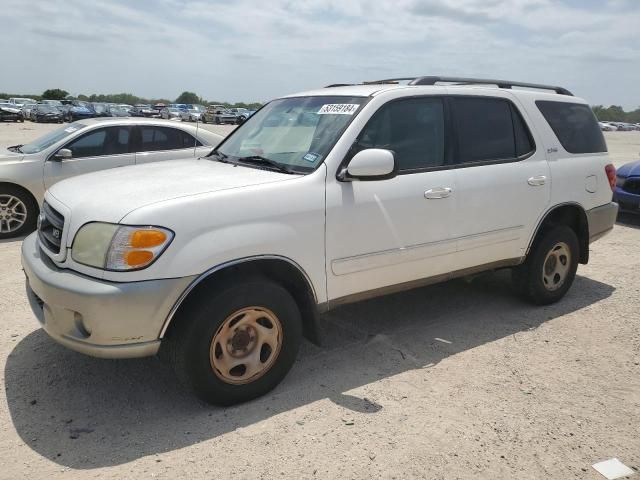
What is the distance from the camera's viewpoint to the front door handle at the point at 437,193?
3859 millimetres

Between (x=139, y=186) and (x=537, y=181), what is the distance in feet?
10.4

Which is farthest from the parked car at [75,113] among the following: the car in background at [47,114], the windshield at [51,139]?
the windshield at [51,139]

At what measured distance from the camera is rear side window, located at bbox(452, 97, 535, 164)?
166 inches

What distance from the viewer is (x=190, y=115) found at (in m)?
50.2

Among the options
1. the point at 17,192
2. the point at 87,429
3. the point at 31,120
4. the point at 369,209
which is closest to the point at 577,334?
the point at 369,209

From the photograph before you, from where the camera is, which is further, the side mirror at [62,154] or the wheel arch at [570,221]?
the side mirror at [62,154]

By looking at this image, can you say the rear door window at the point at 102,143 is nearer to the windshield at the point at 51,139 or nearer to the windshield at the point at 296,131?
the windshield at the point at 51,139

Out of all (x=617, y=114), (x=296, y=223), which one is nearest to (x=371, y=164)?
(x=296, y=223)

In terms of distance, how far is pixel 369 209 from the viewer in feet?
11.7

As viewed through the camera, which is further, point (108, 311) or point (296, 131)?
point (296, 131)

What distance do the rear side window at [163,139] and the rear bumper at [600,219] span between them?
5.52 meters

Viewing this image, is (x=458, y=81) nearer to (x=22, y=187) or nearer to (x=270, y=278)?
(x=270, y=278)

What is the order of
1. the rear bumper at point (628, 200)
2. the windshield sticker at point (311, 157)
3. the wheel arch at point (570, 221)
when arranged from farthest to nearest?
the rear bumper at point (628, 200) → the wheel arch at point (570, 221) → the windshield sticker at point (311, 157)

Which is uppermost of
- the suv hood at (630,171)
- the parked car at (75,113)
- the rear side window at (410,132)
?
the parked car at (75,113)
